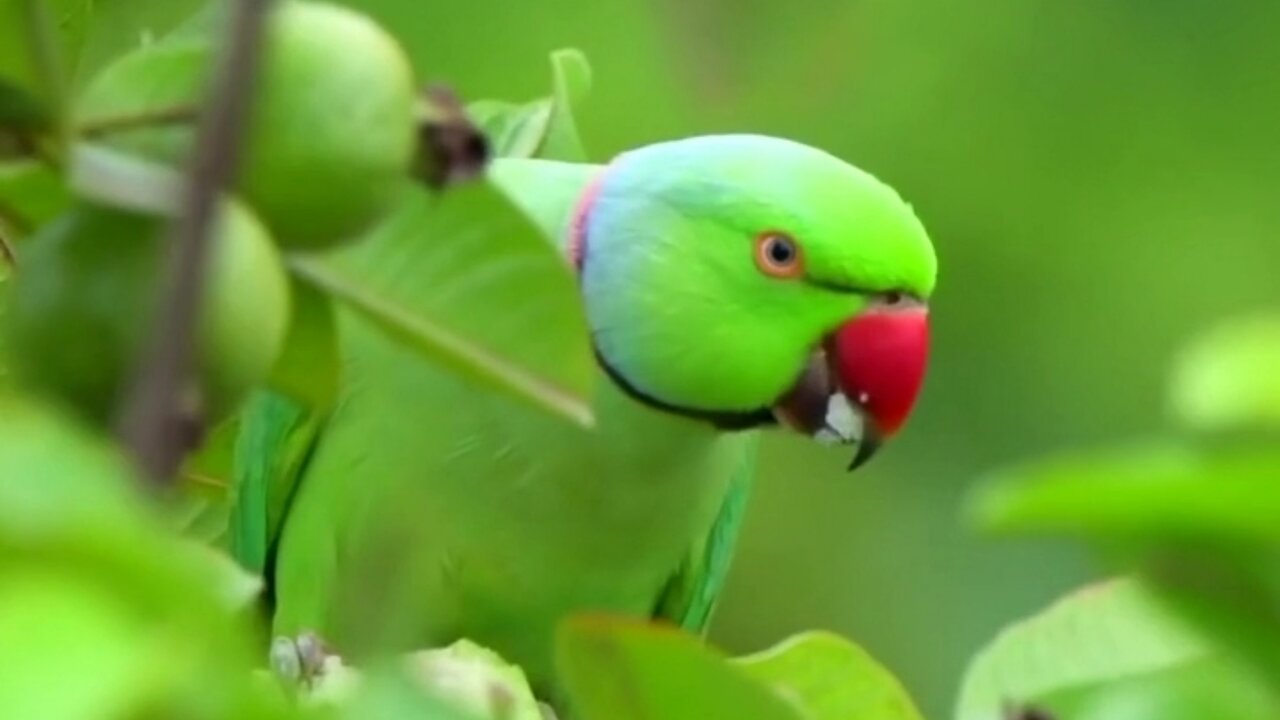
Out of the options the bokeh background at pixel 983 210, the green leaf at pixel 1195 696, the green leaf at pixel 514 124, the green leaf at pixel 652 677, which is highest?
the green leaf at pixel 1195 696

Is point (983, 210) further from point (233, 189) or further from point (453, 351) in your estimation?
point (233, 189)

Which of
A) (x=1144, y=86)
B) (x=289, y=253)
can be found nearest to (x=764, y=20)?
(x=1144, y=86)

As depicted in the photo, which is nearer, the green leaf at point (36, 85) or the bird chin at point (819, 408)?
the green leaf at point (36, 85)

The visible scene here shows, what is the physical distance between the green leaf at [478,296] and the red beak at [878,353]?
803 millimetres

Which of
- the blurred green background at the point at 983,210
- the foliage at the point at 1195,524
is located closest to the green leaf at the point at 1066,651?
the foliage at the point at 1195,524

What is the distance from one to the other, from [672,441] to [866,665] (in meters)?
0.67

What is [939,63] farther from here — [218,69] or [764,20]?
[218,69]

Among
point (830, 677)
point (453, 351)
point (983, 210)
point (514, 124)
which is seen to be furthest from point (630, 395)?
point (983, 210)

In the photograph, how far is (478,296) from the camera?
471 mm

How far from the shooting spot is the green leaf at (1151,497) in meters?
0.27

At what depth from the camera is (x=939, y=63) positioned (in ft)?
9.53

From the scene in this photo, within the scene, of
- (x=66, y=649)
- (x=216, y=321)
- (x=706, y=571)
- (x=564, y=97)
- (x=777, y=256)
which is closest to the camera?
(x=66, y=649)

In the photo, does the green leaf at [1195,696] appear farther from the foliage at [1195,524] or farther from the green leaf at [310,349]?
the green leaf at [310,349]

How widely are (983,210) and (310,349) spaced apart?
2.55 metres
